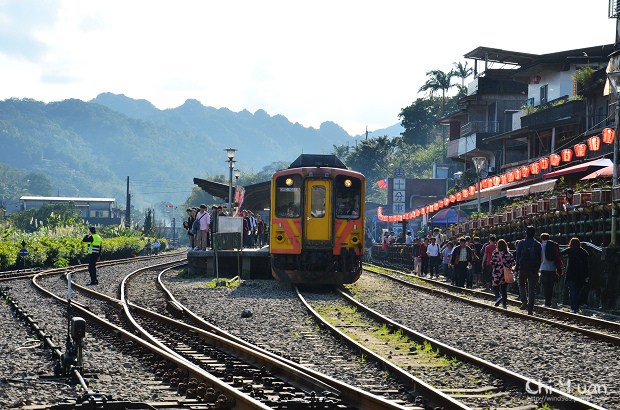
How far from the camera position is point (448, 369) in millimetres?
9164

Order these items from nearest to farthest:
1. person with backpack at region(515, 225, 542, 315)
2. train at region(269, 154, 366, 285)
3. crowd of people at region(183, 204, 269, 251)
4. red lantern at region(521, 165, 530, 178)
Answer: person with backpack at region(515, 225, 542, 315)
train at region(269, 154, 366, 285)
crowd of people at region(183, 204, 269, 251)
red lantern at region(521, 165, 530, 178)

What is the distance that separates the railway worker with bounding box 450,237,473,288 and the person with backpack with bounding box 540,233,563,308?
6.29 metres

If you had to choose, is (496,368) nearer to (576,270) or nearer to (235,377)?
(235,377)

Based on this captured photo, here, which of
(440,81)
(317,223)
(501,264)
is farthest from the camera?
(440,81)

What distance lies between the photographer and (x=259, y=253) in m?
24.7

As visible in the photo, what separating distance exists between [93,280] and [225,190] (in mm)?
10295

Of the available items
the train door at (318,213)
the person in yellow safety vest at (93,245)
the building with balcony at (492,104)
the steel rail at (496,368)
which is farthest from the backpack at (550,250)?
the building with balcony at (492,104)

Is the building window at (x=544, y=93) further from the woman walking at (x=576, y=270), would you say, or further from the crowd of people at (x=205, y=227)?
the woman walking at (x=576, y=270)

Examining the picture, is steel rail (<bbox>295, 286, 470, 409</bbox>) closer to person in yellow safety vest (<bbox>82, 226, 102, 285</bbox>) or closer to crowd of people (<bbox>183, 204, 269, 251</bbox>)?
person in yellow safety vest (<bbox>82, 226, 102, 285</bbox>)

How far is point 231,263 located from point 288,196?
6.34 meters

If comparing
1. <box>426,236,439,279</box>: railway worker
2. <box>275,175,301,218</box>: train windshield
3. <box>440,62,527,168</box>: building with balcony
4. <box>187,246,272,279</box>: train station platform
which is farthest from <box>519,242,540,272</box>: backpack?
<box>440,62,527,168</box>: building with balcony

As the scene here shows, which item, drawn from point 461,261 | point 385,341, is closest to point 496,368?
point 385,341

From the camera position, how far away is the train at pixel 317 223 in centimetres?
2067

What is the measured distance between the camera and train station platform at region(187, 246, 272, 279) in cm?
2528
